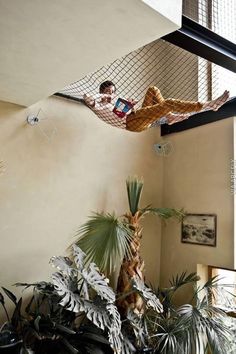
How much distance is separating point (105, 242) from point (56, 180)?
3.49ft

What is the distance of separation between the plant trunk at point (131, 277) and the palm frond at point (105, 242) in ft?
0.55

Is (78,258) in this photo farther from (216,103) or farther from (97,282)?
(216,103)

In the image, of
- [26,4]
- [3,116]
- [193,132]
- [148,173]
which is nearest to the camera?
[26,4]

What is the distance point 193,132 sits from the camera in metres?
4.30

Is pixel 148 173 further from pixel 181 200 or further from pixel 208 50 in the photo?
pixel 208 50

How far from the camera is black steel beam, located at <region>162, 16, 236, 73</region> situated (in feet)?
6.93

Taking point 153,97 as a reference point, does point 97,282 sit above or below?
below

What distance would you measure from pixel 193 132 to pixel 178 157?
0.43 m

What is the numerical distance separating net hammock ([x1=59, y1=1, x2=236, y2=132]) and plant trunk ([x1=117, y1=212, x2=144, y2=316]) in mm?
1218

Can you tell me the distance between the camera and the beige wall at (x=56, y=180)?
136 inches

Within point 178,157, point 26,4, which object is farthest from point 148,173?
point 26,4

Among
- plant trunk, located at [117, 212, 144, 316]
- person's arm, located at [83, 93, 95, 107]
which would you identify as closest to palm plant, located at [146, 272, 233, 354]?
plant trunk, located at [117, 212, 144, 316]

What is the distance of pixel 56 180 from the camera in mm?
3777

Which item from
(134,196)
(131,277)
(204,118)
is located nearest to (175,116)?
(204,118)
